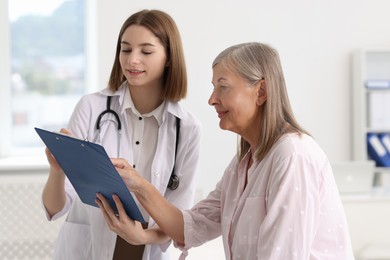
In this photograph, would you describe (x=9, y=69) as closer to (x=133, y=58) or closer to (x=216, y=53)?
(x=216, y=53)

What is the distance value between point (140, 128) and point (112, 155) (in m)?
0.12

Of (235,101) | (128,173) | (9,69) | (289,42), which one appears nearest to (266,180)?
(235,101)

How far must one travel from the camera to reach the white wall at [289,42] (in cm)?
432

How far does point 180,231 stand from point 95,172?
0.34m

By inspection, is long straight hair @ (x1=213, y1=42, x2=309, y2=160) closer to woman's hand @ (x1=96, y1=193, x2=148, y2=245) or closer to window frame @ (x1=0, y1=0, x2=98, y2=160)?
woman's hand @ (x1=96, y1=193, x2=148, y2=245)

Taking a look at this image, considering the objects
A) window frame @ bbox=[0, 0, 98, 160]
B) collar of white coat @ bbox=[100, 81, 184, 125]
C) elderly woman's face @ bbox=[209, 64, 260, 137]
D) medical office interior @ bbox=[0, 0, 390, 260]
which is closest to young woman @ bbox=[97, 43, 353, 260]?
elderly woman's face @ bbox=[209, 64, 260, 137]

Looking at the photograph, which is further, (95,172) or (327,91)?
(327,91)

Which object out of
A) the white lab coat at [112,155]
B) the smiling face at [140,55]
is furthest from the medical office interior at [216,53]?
the smiling face at [140,55]

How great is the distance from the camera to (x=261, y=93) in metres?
1.65

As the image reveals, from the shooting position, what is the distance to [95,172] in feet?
5.57

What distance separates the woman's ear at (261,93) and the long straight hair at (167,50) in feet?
1.50

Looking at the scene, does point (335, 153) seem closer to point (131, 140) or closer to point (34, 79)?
point (34, 79)

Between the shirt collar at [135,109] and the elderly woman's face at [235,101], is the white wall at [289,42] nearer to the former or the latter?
the shirt collar at [135,109]

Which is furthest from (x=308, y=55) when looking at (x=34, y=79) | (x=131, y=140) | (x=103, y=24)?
(x=131, y=140)
